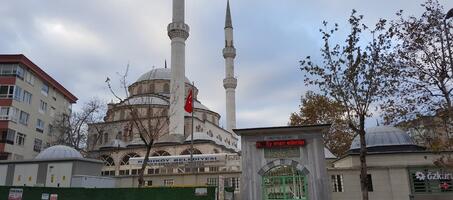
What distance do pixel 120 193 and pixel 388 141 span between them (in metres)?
16.4

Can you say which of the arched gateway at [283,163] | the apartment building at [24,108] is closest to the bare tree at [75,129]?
the apartment building at [24,108]

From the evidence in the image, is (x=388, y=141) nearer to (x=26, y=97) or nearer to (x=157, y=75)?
(x=26, y=97)

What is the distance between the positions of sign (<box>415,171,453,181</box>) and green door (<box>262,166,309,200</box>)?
24.8ft

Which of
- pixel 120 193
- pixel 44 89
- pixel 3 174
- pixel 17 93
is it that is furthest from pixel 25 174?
pixel 44 89

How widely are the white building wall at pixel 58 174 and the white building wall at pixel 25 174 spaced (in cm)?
103

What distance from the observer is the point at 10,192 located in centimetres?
1653

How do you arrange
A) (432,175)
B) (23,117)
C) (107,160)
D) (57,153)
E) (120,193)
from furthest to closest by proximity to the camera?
(107,160) < (23,117) < (57,153) < (432,175) < (120,193)

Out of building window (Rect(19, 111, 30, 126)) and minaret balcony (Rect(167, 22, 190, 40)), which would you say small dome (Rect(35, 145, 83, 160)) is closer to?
building window (Rect(19, 111, 30, 126))

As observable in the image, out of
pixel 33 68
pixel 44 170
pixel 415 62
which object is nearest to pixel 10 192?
pixel 44 170

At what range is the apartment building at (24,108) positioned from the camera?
117 feet

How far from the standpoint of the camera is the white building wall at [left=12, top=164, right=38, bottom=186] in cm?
2340

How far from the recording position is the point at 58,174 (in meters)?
22.8

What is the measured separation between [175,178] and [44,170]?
28.0 feet

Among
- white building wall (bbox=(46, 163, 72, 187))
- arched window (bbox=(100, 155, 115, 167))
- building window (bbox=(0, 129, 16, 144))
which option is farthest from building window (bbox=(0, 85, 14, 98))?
white building wall (bbox=(46, 163, 72, 187))
